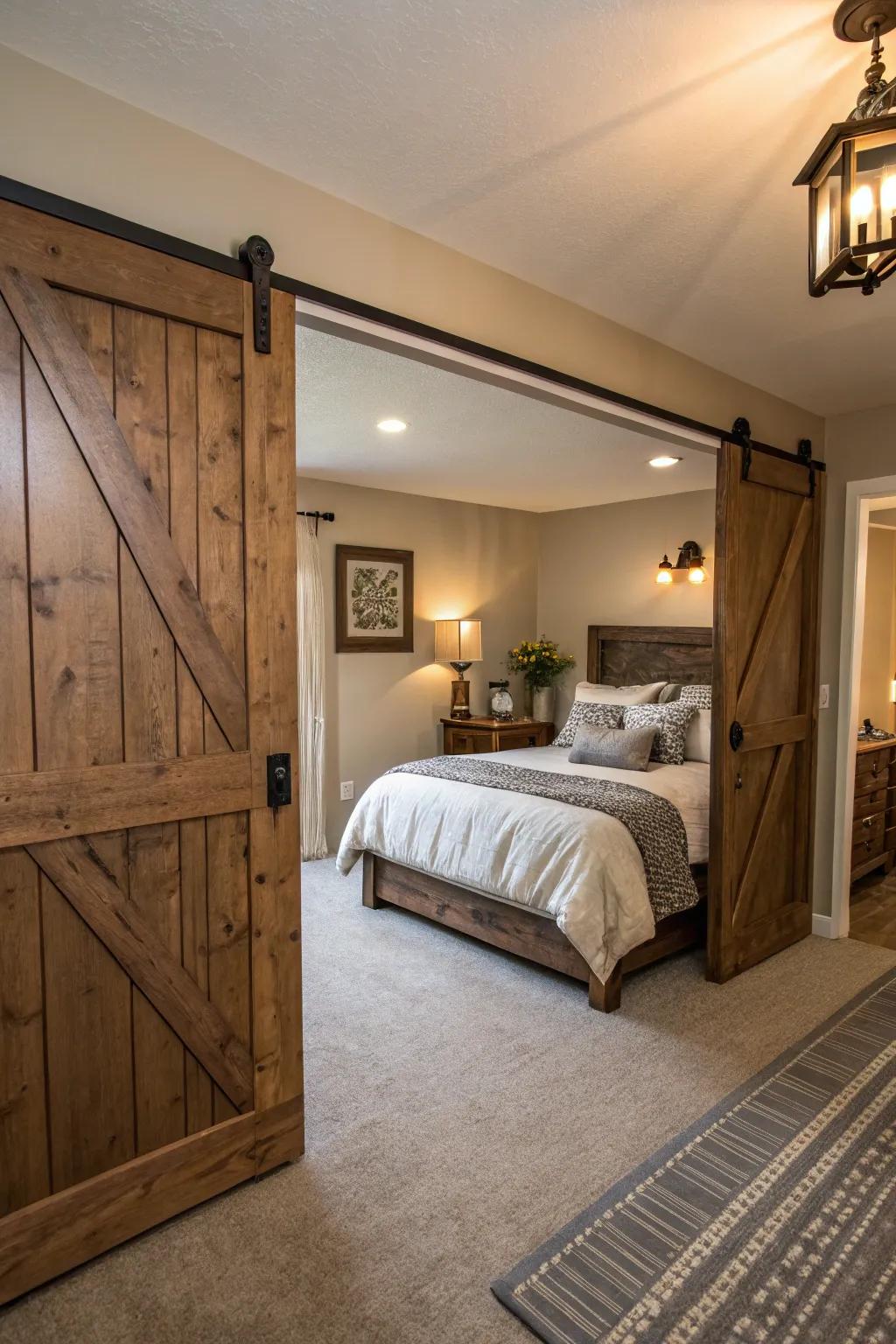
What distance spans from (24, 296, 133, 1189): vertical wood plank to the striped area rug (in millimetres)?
989

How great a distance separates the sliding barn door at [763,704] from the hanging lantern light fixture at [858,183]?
1979mm

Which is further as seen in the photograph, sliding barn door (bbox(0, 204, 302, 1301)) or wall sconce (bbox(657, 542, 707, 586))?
wall sconce (bbox(657, 542, 707, 586))

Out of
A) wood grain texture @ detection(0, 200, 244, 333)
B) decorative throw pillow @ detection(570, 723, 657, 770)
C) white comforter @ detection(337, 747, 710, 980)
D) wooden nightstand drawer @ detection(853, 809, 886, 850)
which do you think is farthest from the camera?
wooden nightstand drawer @ detection(853, 809, 886, 850)

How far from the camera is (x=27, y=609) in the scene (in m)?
1.64

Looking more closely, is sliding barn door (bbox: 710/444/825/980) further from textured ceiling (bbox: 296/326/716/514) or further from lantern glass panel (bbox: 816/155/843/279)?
lantern glass panel (bbox: 816/155/843/279)

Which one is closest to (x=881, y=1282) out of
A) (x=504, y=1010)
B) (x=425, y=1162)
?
(x=425, y=1162)

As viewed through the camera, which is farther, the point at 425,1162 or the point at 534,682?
the point at 534,682

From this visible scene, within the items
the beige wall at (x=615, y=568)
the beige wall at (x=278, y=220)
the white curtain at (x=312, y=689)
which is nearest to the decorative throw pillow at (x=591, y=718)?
the beige wall at (x=615, y=568)

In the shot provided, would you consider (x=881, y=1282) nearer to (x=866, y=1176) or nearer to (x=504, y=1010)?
(x=866, y=1176)

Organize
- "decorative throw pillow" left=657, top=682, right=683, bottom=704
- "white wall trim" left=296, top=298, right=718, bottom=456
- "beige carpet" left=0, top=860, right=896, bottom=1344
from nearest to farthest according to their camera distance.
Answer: "beige carpet" left=0, top=860, right=896, bottom=1344, "white wall trim" left=296, top=298, right=718, bottom=456, "decorative throw pillow" left=657, top=682, right=683, bottom=704

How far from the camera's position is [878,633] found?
5.39 meters

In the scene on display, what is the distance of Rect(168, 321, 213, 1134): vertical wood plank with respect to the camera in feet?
5.98

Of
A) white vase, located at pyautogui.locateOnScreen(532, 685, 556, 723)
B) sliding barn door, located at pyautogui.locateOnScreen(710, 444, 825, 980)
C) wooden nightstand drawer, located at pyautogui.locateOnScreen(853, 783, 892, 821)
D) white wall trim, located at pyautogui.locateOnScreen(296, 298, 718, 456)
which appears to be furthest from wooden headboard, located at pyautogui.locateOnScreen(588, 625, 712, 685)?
white wall trim, located at pyautogui.locateOnScreen(296, 298, 718, 456)

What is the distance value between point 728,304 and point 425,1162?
9.25ft
